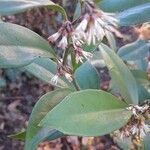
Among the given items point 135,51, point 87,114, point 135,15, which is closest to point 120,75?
point 135,15

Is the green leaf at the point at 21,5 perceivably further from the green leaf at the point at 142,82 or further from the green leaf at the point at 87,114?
the green leaf at the point at 142,82

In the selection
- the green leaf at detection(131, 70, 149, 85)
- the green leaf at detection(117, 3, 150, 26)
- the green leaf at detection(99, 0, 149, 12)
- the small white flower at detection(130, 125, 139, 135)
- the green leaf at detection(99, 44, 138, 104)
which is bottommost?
the small white flower at detection(130, 125, 139, 135)

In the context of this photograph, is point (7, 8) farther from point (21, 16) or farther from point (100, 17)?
point (21, 16)

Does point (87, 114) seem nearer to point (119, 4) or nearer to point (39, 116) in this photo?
point (39, 116)

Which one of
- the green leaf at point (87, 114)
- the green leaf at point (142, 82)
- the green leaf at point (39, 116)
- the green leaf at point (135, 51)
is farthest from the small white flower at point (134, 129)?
the green leaf at point (135, 51)

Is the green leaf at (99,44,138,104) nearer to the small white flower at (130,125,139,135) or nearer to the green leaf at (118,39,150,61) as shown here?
the small white flower at (130,125,139,135)

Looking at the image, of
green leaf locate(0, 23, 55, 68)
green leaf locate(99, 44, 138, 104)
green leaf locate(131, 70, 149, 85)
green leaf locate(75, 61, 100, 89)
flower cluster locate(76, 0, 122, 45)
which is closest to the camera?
flower cluster locate(76, 0, 122, 45)

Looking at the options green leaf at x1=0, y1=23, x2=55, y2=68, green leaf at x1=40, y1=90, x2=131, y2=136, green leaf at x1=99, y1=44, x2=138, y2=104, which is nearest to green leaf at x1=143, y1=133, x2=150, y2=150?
green leaf at x1=99, y1=44, x2=138, y2=104
